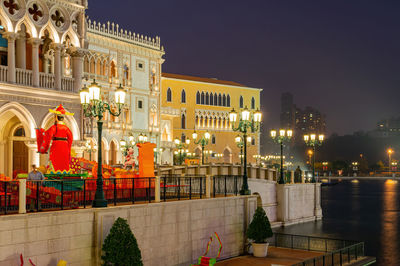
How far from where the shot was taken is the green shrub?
19.0 meters

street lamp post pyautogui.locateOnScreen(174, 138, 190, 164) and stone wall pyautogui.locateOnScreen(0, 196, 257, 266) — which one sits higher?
street lamp post pyautogui.locateOnScreen(174, 138, 190, 164)

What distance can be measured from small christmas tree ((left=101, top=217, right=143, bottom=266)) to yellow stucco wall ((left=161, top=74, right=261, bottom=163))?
166ft

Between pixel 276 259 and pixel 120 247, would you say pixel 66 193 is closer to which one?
pixel 120 247

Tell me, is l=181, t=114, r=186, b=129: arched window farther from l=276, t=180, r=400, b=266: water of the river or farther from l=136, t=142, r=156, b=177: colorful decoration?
l=136, t=142, r=156, b=177: colorful decoration

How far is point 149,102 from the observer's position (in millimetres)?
50688

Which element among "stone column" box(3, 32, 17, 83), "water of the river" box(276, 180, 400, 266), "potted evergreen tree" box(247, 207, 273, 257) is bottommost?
"water of the river" box(276, 180, 400, 266)

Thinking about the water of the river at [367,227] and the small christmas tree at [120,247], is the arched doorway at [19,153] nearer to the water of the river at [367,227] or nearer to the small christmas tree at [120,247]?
the small christmas tree at [120,247]

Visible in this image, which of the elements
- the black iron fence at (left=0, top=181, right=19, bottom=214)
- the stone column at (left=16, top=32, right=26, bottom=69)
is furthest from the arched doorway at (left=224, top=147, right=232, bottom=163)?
the black iron fence at (left=0, top=181, right=19, bottom=214)

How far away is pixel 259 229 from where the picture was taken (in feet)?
62.5

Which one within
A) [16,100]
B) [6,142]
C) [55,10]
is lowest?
[6,142]

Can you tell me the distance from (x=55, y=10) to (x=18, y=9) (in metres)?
1.84

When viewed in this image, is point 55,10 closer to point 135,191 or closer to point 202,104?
point 135,191

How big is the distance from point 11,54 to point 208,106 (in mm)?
50256

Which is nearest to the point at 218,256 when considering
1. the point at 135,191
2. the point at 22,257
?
the point at 135,191
